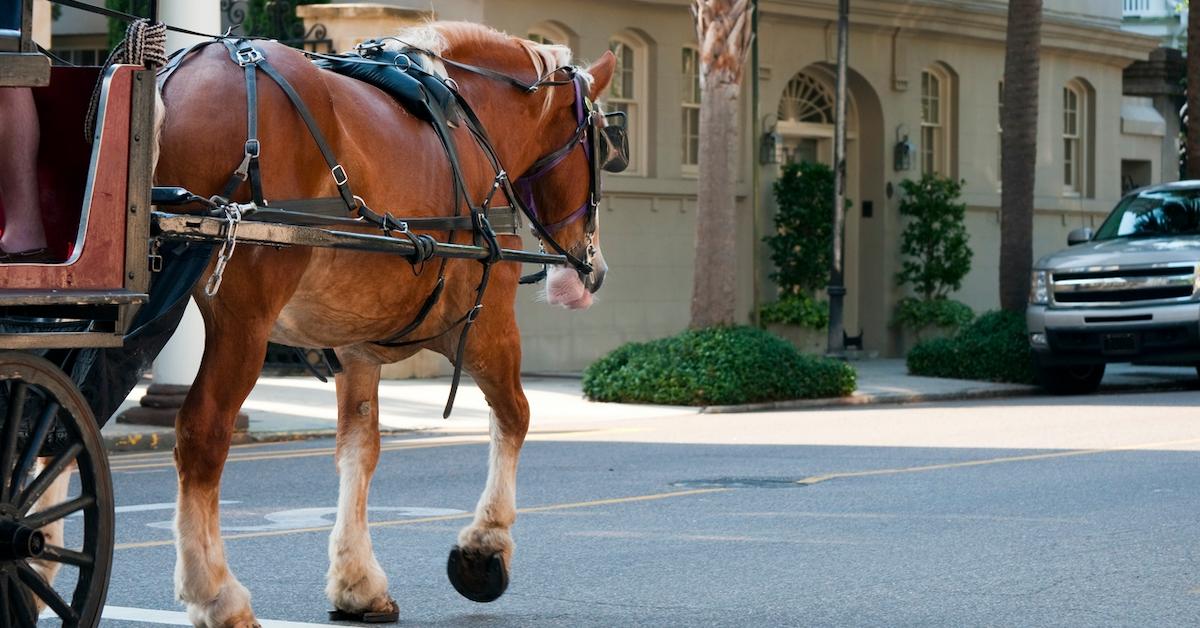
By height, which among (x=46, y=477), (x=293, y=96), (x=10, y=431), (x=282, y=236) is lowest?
(x=46, y=477)

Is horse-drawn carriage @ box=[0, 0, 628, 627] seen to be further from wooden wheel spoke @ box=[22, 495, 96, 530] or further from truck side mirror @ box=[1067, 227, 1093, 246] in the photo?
truck side mirror @ box=[1067, 227, 1093, 246]

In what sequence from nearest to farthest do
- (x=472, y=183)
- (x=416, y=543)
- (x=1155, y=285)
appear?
(x=472, y=183), (x=416, y=543), (x=1155, y=285)

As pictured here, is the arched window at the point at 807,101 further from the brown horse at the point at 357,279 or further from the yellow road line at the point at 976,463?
the brown horse at the point at 357,279

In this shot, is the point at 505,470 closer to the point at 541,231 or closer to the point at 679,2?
the point at 541,231

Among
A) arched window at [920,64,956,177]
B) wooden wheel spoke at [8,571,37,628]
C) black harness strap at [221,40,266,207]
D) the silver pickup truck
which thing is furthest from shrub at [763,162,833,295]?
wooden wheel spoke at [8,571,37,628]

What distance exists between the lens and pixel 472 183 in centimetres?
718

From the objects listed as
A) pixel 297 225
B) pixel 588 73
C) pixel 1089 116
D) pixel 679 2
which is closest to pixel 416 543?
pixel 588 73

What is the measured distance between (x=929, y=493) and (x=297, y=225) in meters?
5.99

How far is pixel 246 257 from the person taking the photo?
5.93m

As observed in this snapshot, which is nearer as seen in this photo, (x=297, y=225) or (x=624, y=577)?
(x=297, y=225)

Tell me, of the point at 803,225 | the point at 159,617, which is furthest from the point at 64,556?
the point at 803,225

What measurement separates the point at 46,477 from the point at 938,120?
2561 cm

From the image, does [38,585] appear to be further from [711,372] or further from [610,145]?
[711,372]

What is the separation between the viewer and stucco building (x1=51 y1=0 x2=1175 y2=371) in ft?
77.0
